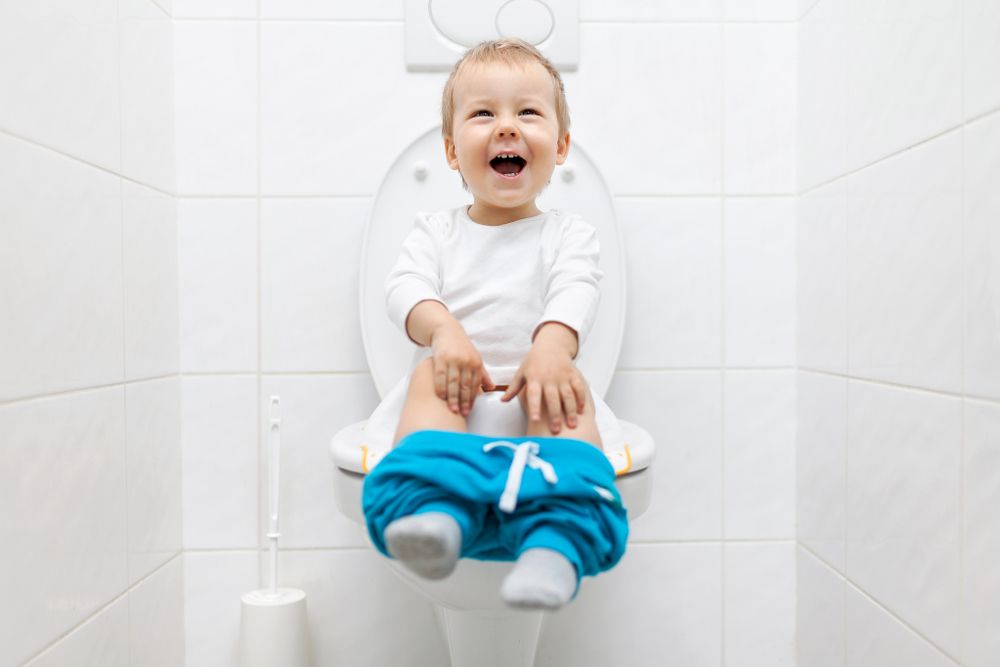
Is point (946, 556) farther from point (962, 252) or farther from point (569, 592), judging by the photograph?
point (569, 592)

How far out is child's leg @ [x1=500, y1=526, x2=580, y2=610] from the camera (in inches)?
26.0

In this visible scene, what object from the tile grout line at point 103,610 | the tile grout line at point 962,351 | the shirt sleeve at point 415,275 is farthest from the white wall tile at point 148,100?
the tile grout line at point 962,351

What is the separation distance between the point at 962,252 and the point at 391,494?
0.65m

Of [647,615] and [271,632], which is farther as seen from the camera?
[647,615]

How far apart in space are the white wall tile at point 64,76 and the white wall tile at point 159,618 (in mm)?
614

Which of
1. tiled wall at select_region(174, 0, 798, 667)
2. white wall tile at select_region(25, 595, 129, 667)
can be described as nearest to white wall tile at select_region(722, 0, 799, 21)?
tiled wall at select_region(174, 0, 798, 667)

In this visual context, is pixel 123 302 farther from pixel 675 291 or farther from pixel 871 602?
pixel 871 602

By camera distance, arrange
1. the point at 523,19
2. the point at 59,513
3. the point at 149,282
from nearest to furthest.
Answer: the point at 59,513 < the point at 149,282 < the point at 523,19

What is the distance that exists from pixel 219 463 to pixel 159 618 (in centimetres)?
25

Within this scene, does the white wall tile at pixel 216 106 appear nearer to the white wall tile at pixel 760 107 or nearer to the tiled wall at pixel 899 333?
the white wall tile at pixel 760 107

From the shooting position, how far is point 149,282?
1.28 metres

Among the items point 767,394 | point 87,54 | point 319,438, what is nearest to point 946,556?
point 767,394

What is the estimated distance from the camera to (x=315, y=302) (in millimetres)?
1408

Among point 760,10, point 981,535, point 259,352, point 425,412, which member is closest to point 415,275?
point 425,412
